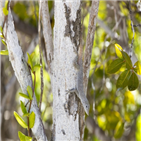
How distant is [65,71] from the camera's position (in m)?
0.35

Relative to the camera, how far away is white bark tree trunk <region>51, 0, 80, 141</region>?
0.34 meters

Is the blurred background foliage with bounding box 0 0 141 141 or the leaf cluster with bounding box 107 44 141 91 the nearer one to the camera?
the leaf cluster with bounding box 107 44 141 91

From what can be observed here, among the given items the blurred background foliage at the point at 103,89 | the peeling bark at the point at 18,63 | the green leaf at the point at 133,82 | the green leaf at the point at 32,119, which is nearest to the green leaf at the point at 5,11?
the peeling bark at the point at 18,63

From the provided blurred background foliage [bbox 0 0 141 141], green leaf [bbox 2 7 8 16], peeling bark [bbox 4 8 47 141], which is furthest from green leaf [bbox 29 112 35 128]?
blurred background foliage [bbox 0 0 141 141]

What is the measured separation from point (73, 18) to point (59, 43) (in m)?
0.05

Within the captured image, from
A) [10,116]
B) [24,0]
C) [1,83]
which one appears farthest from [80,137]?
[24,0]

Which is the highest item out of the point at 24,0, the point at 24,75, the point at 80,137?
the point at 24,0

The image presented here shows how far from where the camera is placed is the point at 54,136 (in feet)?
1.20

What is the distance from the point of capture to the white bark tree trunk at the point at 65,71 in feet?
1.10

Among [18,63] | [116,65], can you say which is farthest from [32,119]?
[116,65]

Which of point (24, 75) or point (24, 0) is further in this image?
point (24, 0)

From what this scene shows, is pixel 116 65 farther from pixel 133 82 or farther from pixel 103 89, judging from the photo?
pixel 103 89

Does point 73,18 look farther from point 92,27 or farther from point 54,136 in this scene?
point 54,136

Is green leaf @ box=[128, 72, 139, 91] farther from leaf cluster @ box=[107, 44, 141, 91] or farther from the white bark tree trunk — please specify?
the white bark tree trunk
